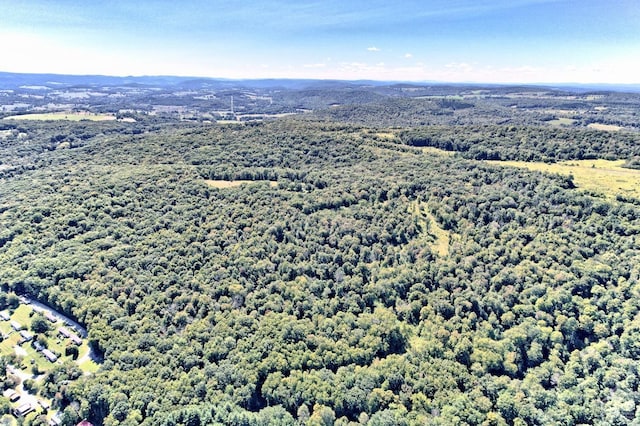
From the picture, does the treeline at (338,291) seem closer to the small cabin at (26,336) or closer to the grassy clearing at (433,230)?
the grassy clearing at (433,230)

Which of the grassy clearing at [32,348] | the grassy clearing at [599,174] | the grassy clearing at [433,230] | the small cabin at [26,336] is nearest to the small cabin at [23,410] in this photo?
the grassy clearing at [32,348]

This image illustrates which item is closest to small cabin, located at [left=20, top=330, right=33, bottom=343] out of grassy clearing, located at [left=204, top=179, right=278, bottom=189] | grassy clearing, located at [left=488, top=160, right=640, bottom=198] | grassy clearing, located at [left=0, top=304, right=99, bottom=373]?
grassy clearing, located at [left=0, top=304, right=99, bottom=373]

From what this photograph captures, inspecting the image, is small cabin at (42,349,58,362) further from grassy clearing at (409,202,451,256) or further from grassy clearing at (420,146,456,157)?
grassy clearing at (420,146,456,157)

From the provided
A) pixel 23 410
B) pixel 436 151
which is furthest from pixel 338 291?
pixel 436 151

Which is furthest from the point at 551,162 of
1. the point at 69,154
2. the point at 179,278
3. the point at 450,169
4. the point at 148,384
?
the point at 69,154

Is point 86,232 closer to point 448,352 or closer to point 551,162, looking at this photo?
point 448,352

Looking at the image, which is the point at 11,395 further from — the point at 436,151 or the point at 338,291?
the point at 436,151

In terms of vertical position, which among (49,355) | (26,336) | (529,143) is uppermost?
(529,143)
